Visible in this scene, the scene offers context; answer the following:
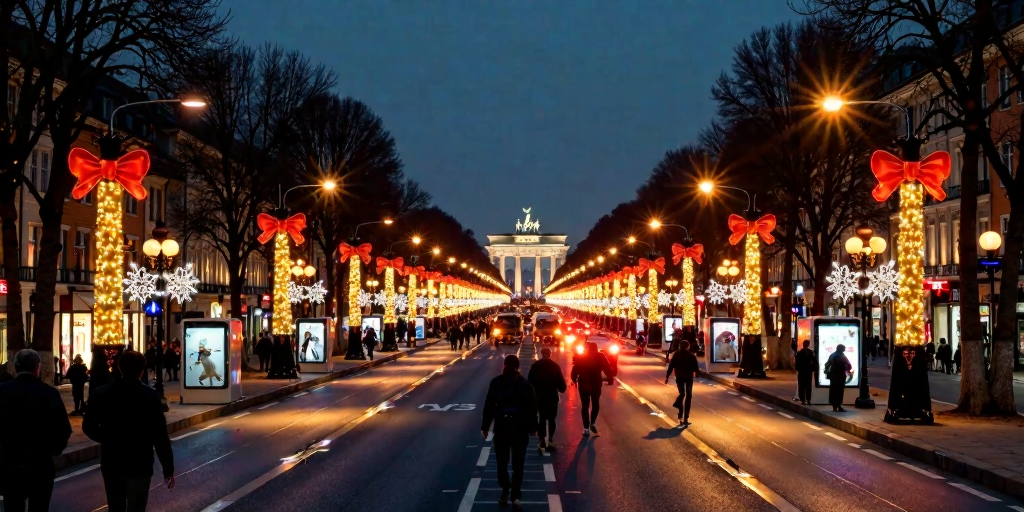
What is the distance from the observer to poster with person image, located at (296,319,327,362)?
50031 mm

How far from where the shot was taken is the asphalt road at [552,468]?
15.5 m

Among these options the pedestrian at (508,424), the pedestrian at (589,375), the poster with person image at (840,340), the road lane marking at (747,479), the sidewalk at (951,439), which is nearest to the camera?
the pedestrian at (508,424)

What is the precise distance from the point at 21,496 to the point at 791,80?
41719 mm

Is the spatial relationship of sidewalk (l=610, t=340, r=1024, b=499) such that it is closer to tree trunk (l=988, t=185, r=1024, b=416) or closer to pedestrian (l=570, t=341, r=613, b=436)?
tree trunk (l=988, t=185, r=1024, b=416)

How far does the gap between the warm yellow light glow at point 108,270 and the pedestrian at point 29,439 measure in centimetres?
1858

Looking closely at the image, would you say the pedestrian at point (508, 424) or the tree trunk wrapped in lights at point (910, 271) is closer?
the pedestrian at point (508, 424)

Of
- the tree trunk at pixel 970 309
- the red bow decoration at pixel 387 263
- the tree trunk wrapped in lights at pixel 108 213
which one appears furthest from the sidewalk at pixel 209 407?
the red bow decoration at pixel 387 263

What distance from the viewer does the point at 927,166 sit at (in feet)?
92.1

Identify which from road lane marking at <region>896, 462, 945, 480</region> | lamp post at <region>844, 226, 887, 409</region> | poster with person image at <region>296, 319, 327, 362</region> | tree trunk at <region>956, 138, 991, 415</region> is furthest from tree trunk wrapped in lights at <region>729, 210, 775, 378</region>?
road lane marking at <region>896, 462, 945, 480</region>

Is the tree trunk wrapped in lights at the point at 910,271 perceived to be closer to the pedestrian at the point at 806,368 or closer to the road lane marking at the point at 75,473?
the pedestrian at the point at 806,368

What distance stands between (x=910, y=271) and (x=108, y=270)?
18280 mm

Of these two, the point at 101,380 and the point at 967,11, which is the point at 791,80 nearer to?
the point at 967,11

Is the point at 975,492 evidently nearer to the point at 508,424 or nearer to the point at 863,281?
the point at 508,424

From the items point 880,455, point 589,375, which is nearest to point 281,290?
point 589,375
